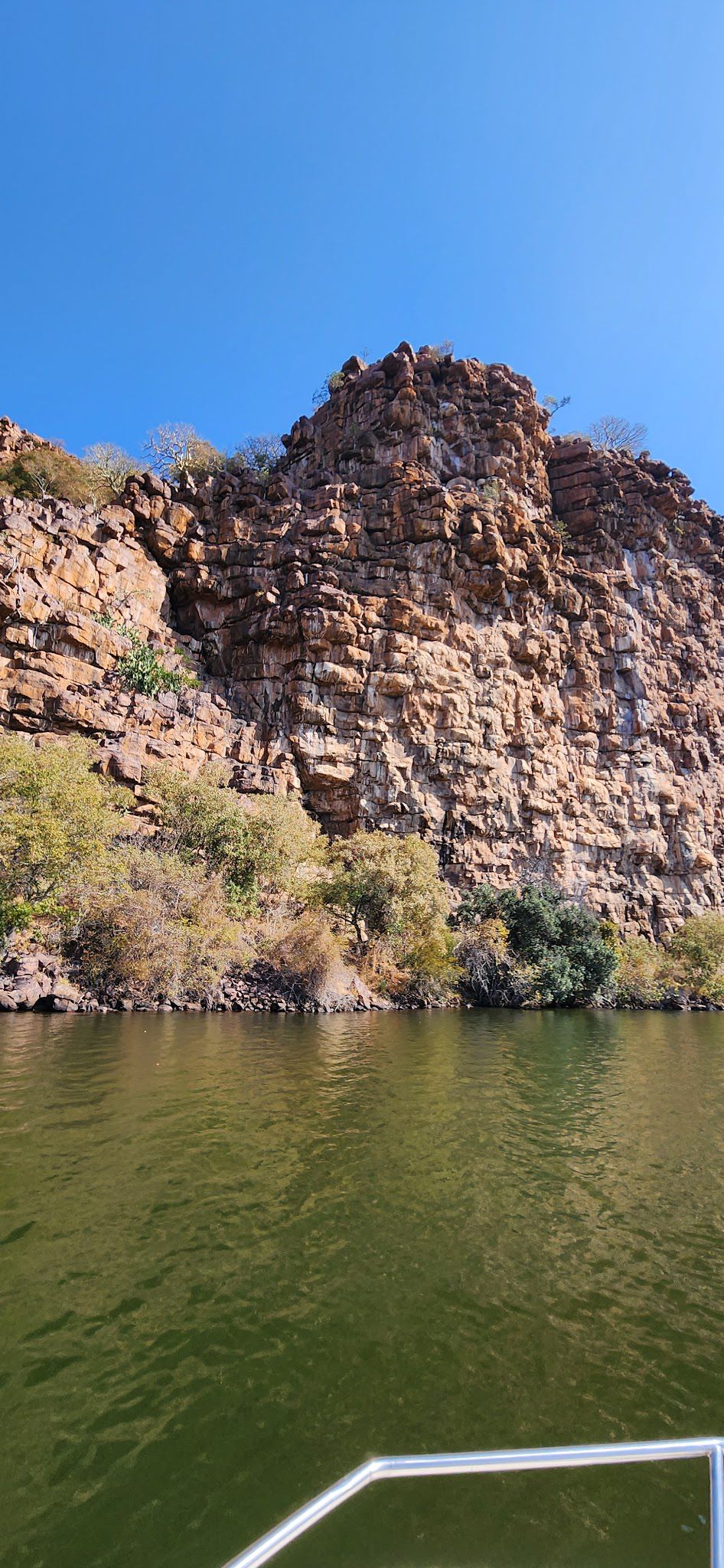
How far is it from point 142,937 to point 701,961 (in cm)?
3337

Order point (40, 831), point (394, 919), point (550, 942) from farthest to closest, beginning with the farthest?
point (550, 942) → point (394, 919) → point (40, 831)

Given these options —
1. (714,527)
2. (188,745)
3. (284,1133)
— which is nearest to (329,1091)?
(284,1133)

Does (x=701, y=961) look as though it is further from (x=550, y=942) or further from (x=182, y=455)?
(x=182, y=455)

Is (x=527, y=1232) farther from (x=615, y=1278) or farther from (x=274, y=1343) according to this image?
(x=274, y=1343)

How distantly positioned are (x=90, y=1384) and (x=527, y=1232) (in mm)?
4081

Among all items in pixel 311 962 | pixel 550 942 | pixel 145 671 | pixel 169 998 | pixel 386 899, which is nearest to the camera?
pixel 169 998

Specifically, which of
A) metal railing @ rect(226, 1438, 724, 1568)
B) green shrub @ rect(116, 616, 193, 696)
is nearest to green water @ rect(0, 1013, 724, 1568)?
metal railing @ rect(226, 1438, 724, 1568)

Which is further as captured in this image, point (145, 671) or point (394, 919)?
point (145, 671)

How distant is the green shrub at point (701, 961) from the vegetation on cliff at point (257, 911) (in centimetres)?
9

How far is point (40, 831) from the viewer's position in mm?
19375

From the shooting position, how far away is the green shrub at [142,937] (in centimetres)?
2291

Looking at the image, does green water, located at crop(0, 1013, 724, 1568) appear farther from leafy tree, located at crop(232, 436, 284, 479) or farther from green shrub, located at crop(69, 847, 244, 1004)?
leafy tree, located at crop(232, 436, 284, 479)

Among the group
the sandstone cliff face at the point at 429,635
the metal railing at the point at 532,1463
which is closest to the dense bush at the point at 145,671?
the sandstone cliff face at the point at 429,635

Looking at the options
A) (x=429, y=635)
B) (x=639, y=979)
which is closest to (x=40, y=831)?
(x=429, y=635)
